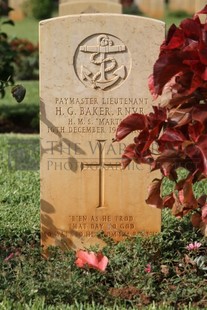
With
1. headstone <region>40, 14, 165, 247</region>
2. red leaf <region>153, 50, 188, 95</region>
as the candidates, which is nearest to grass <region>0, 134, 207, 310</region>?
headstone <region>40, 14, 165, 247</region>

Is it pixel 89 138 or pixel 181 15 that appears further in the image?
pixel 181 15

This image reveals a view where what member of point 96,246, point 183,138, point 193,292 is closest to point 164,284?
point 193,292

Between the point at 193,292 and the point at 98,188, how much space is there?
0.92m

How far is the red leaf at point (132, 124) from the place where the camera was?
443 cm

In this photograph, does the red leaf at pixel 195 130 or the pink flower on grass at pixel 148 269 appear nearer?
the red leaf at pixel 195 130

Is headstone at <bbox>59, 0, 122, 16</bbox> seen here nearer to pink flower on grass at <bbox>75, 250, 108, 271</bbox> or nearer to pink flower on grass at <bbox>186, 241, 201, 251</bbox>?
pink flower on grass at <bbox>186, 241, 201, 251</bbox>

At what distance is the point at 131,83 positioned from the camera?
16.7 feet

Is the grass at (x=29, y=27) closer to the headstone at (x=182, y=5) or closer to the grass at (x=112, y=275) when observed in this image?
the headstone at (x=182, y=5)

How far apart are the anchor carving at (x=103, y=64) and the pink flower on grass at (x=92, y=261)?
934 mm

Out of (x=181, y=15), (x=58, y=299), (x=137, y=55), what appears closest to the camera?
(x=58, y=299)

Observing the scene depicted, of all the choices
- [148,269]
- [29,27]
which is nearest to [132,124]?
[148,269]

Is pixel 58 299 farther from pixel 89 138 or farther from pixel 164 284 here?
pixel 89 138

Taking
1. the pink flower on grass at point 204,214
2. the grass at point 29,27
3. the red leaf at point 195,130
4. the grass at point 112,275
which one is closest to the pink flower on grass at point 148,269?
the grass at point 112,275

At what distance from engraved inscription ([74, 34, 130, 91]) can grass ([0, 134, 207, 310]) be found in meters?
0.89
